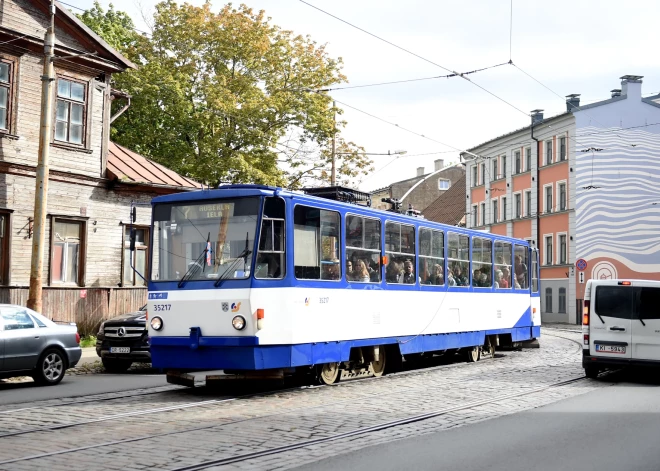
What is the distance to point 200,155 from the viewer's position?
3766cm

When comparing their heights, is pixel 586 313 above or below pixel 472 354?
above

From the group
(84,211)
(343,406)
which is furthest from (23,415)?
(84,211)

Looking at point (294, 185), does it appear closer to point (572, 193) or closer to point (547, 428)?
point (572, 193)

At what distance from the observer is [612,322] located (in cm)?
1694

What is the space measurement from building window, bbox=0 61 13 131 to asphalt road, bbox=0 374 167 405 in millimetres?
8759

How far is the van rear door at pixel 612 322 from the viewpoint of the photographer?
54.9 feet

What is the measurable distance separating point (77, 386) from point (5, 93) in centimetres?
1122

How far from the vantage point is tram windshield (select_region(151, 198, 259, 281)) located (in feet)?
43.8

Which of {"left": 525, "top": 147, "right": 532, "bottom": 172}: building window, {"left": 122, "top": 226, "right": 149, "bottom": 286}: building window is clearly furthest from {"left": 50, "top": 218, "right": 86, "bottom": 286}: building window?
{"left": 525, "top": 147, "right": 532, "bottom": 172}: building window

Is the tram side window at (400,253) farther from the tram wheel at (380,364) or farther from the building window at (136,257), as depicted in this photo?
the building window at (136,257)

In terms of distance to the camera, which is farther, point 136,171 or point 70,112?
point 136,171

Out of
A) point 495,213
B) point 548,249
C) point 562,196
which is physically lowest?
point 548,249

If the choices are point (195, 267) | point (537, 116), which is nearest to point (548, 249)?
point (537, 116)

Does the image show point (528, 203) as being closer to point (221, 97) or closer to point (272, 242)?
point (221, 97)
